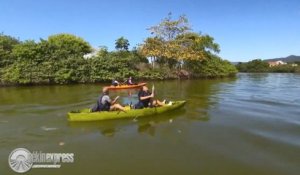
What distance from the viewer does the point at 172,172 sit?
711 centimetres

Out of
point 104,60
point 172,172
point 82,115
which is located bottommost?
point 172,172

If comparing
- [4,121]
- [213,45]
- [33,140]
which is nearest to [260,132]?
[33,140]

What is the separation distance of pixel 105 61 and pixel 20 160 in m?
28.2

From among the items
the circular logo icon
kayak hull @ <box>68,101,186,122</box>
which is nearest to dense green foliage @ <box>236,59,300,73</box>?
kayak hull @ <box>68,101,186,122</box>

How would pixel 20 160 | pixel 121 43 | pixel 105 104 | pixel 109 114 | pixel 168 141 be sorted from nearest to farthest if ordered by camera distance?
pixel 20 160, pixel 168 141, pixel 109 114, pixel 105 104, pixel 121 43

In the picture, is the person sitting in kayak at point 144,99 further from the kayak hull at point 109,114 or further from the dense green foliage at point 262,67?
the dense green foliage at point 262,67

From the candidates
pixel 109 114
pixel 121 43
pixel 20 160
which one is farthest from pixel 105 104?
pixel 121 43

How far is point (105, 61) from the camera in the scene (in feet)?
117

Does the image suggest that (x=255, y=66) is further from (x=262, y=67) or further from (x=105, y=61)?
(x=105, y=61)

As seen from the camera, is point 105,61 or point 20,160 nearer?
point 20,160

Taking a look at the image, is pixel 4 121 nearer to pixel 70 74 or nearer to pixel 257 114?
pixel 257 114

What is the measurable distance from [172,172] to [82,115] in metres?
5.35

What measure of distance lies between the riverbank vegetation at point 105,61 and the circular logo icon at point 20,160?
22.6 m

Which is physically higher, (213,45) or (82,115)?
(213,45)
